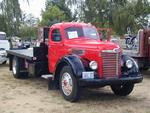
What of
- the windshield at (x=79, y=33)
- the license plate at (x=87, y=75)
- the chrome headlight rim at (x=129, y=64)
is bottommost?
the license plate at (x=87, y=75)

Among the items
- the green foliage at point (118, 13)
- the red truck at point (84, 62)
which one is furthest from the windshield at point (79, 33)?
the green foliage at point (118, 13)

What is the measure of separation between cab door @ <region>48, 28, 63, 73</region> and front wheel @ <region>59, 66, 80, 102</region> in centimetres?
107

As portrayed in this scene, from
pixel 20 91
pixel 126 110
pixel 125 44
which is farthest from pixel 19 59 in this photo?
pixel 126 110

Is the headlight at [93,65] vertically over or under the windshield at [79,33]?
under

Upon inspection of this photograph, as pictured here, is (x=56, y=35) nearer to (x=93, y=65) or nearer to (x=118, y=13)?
(x=93, y=65)

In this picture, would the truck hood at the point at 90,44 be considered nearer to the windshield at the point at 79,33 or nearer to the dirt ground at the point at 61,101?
the windshield at the point at 79,33

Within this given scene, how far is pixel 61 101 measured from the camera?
33.2 feet

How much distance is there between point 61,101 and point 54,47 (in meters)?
2.03

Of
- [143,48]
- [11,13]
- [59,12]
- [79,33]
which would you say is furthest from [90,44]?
[59,12]

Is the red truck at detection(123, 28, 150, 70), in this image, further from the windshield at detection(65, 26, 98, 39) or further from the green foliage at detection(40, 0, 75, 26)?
the green foliage at detection(40, 0, 75, 26)

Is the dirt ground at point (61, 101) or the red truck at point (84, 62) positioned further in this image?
the red truck at point (84, 62)

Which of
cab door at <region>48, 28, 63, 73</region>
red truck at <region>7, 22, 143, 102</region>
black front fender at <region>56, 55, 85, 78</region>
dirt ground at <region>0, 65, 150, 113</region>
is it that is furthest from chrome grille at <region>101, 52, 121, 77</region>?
cab door at <region>48, 28, 63, 73</region>

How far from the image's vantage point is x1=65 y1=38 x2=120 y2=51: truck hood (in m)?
10.1

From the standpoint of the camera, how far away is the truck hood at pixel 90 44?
10070 millimetres
